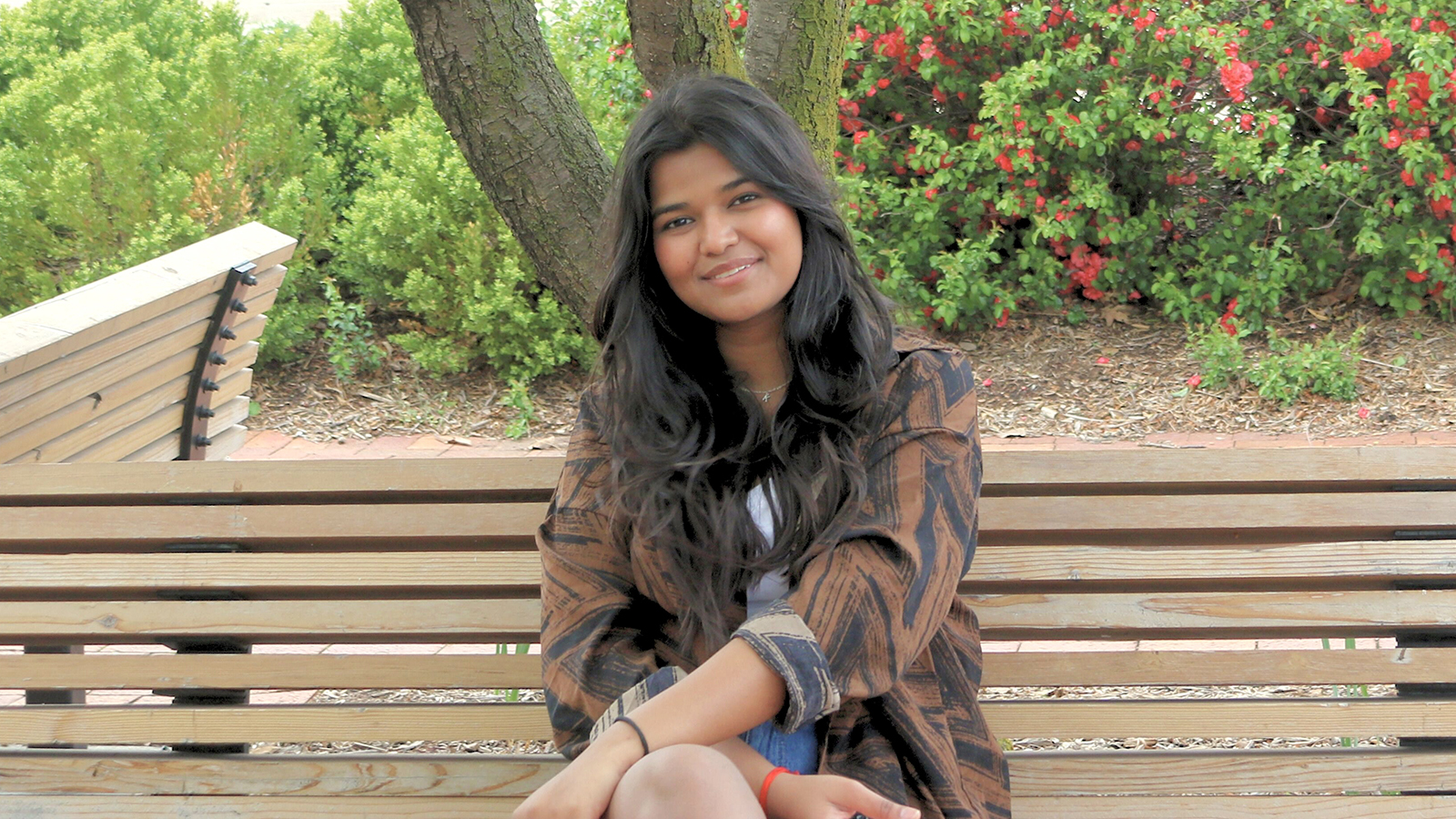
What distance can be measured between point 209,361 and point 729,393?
217 centimetres

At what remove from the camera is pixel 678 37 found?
2.74m

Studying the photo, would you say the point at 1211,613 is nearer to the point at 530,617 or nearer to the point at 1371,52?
the point at 530,617

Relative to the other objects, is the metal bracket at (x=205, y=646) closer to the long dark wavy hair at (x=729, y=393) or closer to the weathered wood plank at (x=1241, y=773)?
the long dark wavy hair at (x=729, y=393)

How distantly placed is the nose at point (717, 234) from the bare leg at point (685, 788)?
783 mm

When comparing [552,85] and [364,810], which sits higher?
[552,85]

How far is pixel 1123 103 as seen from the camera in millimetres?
5328

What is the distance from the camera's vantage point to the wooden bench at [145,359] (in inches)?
119

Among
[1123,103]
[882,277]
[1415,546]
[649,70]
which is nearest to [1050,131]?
[1123,103]

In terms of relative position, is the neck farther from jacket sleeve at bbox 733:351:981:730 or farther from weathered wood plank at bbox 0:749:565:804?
weathered wood plank at bbox 0:749:565:804

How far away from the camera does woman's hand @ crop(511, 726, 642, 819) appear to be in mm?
1759

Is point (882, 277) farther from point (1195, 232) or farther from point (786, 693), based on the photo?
point (786, 693)

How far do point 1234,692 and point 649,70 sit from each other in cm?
227

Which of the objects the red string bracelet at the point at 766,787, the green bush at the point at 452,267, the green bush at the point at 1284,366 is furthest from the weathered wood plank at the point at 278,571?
the green bush at the point at 1284,366

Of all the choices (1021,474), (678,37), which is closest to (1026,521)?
(1021,474)
